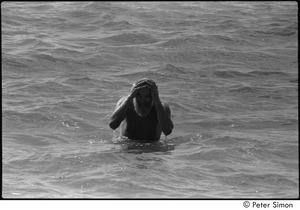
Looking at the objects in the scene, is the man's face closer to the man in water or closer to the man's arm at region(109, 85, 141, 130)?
the man in water

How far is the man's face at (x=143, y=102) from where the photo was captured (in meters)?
10.8

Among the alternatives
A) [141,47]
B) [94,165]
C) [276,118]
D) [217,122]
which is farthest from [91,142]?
[141,47]

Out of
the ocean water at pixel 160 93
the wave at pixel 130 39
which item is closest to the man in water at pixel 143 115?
the ocean water at pixel 160 93

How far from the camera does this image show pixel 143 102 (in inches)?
428

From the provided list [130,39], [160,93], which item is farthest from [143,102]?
[130,39]

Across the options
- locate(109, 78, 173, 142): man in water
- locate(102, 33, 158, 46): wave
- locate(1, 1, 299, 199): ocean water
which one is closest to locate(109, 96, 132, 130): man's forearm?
locate(109, 78, 173, 142): man in water

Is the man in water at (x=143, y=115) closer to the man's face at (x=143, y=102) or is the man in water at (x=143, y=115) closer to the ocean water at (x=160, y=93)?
the man's face at (x=143, y=102)

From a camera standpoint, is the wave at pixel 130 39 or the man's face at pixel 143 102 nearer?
the man's face at pixel 143 102

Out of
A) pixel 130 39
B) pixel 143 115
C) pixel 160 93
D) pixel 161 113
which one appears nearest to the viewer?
pixel 161 113

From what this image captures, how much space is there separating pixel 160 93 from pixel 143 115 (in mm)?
3129

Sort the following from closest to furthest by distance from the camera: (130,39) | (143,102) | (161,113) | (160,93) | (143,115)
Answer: (161,113), (143,102), (143,115), (160,93), (130,39)

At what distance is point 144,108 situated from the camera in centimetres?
1094

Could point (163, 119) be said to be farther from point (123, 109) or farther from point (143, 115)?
point (123, 109)

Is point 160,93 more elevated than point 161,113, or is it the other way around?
point 161,113
